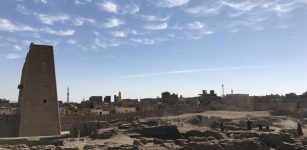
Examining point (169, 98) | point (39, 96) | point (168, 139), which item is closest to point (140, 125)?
point (168, 139)

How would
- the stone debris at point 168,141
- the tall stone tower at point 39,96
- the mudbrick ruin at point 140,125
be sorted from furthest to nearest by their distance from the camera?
the tall stone tower at point 39,96 → the mudbrick ruin at point 140,125 → the stone debris at point 168,141

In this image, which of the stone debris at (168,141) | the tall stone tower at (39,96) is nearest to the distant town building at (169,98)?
the tall stone tower at (39,96)

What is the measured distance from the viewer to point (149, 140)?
19500mm

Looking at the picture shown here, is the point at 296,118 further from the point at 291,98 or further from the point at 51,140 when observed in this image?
the point at 51,140

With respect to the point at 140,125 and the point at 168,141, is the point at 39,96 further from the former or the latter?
the point at 168,141

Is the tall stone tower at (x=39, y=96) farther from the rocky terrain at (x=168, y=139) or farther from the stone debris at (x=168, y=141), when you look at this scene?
the stone debris at (x=168, y=141)

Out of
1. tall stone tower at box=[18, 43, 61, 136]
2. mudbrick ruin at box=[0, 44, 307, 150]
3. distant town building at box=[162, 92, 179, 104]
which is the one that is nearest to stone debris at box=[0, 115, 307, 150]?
mudbrick ruin at box=[0, 44, 307, 150]

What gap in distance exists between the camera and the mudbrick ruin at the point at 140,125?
→ 58.6ft

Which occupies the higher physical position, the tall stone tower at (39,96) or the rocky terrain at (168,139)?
the tall stone tower at (39,96)

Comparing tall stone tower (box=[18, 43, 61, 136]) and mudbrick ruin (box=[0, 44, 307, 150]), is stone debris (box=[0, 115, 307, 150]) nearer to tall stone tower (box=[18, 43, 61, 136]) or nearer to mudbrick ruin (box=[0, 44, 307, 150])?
mudbrick ruin (box=[0, 44, 307, 150])

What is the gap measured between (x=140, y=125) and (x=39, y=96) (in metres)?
11.6

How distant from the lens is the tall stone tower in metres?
31.8

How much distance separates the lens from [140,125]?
83.6 feet

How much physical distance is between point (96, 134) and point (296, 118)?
84.8 ft
